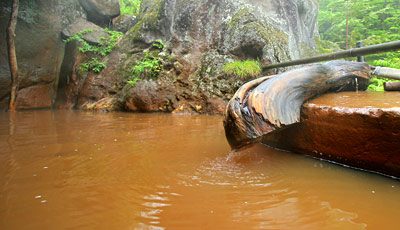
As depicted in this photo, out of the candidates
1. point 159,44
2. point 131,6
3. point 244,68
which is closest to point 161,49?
point 159,44

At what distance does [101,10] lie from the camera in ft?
35.1

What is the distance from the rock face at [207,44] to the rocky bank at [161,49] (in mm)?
29

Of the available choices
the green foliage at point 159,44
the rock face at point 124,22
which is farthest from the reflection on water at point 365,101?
the rock face at point 124,22

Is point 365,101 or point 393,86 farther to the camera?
point 393,86

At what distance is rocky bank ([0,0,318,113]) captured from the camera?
21.6 ft

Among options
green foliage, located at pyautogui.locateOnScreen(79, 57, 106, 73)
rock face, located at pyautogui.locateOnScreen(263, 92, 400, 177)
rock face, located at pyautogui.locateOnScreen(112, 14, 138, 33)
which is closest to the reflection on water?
rock face, located at pyautogui.locateOnScreen(263, 92, 400, 177)

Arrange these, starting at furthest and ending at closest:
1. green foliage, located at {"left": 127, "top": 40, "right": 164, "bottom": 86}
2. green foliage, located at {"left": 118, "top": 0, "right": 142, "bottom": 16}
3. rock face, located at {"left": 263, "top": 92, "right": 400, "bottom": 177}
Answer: green foliage, located at {"left": 118, "top": 0, "right": 142, "bottom": 16} → green foliage, located at {"left": 127, "top": 40, "right": 164, "bottom": 86} → rock face, located at {"left": 263, "top": 92, "right": 400, "bottom": 177}

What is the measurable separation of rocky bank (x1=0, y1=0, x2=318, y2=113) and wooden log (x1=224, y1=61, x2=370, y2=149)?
3.48 metres

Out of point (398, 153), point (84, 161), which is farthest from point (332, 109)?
point (84, 161)

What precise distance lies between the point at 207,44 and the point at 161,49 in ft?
6.18

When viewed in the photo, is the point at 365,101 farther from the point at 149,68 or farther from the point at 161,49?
the point at 161,49

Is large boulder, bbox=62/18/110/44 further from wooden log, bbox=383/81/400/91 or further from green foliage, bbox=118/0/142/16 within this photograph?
wooden log, bbox=383/81/400/91

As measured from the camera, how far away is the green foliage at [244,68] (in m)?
6.06

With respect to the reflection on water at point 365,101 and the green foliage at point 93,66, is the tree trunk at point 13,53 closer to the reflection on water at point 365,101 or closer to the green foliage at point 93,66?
the green foliage at point 93,66
